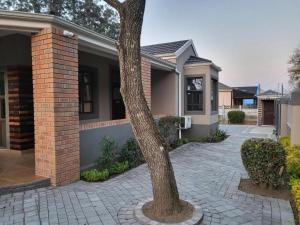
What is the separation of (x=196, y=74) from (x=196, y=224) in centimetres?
911

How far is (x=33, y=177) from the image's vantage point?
16.7 ft

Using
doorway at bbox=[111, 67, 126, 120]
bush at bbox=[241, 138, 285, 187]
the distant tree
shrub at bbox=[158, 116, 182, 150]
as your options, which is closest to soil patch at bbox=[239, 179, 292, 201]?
bush at bbox=[241, 138, 285, 187]

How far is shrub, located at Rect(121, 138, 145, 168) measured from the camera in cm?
700

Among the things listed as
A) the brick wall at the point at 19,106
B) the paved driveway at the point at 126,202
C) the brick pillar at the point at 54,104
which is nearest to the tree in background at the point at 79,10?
the brick wall at the point at 19,106

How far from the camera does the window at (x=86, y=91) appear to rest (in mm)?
8430

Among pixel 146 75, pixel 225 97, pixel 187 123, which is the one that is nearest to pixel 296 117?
pixel 146 75

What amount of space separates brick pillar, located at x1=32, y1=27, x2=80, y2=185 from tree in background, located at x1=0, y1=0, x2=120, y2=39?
15.8 m

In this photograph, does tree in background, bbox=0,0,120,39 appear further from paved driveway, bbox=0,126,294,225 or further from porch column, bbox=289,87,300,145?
paved driveway, bbox=0,126,294,225

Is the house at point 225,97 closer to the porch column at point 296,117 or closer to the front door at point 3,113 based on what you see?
the porch column at point 296,117

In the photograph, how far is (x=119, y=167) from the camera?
623 centimetres

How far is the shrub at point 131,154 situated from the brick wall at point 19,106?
2.89 meters

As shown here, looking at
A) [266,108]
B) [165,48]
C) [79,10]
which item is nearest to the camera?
[165,48]

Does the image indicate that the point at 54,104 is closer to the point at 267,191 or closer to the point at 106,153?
the point at 106,153

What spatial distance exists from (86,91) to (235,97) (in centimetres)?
3703
